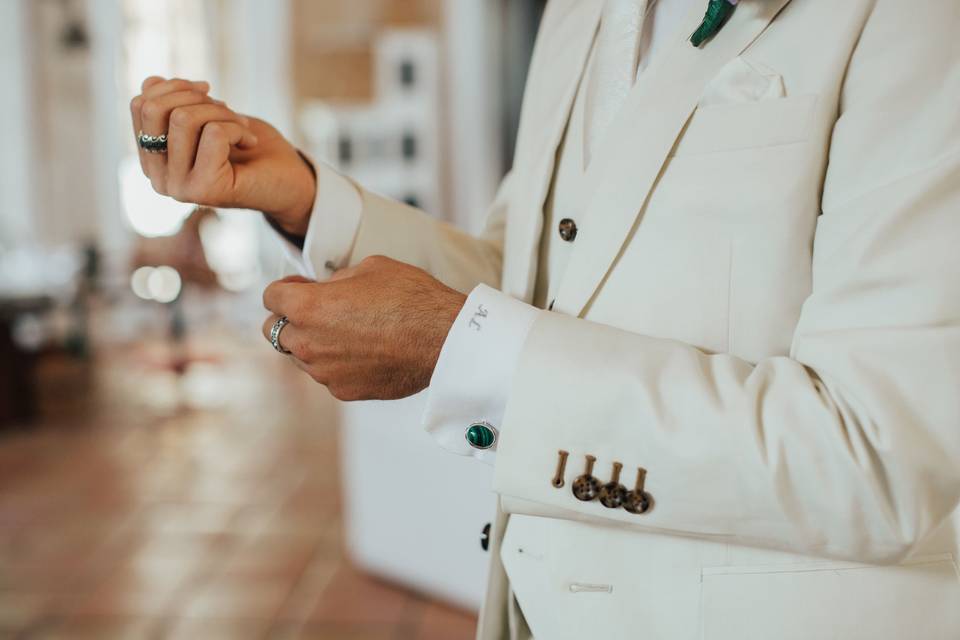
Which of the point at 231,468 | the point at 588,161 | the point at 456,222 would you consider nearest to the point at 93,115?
the point at 456,222

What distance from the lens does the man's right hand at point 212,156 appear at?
0.90 meters

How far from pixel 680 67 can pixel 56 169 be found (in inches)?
355

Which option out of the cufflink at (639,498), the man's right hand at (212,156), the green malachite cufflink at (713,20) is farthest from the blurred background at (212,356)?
the green malachite cufflink at (713,20)

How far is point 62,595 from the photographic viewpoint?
8.98 feet

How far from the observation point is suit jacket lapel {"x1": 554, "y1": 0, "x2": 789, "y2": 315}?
0.77 metres

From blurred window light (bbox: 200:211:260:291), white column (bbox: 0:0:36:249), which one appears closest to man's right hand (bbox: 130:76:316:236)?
blurred window light (bbox: 200:211:260:291)

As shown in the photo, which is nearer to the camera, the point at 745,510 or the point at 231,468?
the point at 745,510

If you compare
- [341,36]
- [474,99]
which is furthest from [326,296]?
[341,36]

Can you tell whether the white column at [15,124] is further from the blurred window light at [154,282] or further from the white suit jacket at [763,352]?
the white suit jacket at [763,352]

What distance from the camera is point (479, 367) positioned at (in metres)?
0.70

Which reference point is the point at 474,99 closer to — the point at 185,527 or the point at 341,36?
the point at 341,36

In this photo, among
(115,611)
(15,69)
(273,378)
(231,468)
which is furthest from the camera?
(15,69)

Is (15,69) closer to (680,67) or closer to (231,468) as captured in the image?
(231,468)

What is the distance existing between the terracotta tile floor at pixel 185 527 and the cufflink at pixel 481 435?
1956 mm
